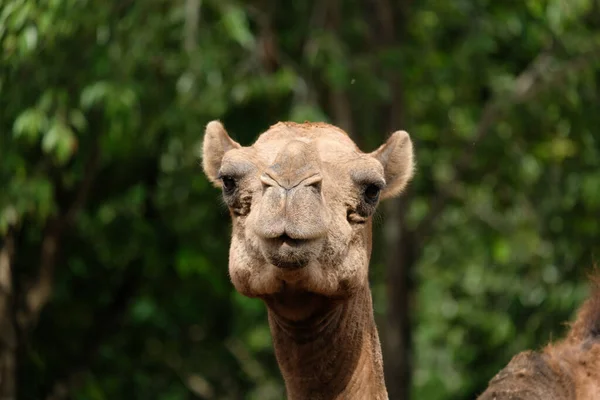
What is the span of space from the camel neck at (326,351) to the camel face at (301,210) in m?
0.20

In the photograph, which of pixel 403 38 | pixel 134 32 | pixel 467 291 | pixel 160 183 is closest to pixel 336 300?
pixel 134 32

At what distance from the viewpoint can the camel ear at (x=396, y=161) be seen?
207 inches

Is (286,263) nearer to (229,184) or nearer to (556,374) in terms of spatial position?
(229,184)

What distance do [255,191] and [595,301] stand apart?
7.72 ft

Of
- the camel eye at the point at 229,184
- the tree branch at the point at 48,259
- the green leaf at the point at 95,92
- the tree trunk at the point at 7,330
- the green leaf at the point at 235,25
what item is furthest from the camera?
the tree branch at the point at 48,259

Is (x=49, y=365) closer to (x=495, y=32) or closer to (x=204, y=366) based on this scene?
(x=204, y=366)

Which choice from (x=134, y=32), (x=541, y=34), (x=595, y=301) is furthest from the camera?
(x=541, y=34)

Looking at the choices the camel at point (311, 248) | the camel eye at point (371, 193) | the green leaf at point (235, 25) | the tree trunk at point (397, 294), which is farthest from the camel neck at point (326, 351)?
the tree trunk at point (397, 294)

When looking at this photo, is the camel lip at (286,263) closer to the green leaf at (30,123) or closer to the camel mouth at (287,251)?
the camel mouth at (287,251)

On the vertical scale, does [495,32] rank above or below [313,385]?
above

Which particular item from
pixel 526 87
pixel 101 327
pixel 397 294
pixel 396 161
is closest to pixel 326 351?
pixel 396 161

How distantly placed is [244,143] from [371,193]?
234 inches

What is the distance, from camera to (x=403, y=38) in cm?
1254

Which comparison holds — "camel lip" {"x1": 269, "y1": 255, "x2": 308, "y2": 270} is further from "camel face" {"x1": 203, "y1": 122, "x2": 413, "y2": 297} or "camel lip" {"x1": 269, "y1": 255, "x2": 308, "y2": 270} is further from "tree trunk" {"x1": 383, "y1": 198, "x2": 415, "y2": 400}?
"tree trunk" {"x1": 383, "y1": 198, "x2": 415, "y2": 400}
